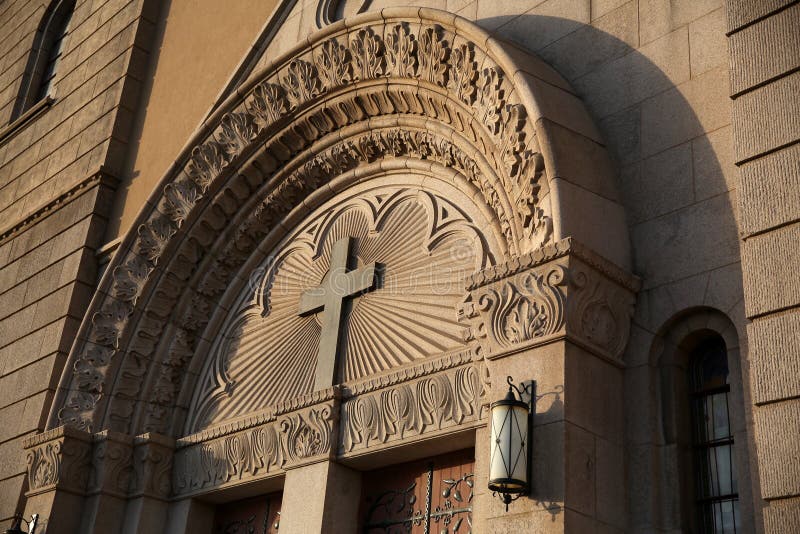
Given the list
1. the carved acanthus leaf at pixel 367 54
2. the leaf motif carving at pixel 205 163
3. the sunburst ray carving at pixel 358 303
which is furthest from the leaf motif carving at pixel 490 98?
the leaf motif carving at pixel 205 163

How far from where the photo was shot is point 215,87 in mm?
11125

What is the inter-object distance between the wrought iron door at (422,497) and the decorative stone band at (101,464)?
254 cm

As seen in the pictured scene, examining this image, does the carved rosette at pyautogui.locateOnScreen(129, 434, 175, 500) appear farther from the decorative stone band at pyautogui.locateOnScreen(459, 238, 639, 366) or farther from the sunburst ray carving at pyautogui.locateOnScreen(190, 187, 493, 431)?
the decorative stone band at pyautogui.locateOnScreen(459, 238, 639, 366)

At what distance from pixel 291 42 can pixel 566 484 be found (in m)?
6.20

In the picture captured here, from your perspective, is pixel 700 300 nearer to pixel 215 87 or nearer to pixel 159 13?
pixel 215 87

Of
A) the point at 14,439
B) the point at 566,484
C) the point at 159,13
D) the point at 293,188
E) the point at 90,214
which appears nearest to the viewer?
the point at 566,484

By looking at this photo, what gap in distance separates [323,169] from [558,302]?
4.12 meters

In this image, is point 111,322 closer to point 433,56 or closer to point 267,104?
point 267,104

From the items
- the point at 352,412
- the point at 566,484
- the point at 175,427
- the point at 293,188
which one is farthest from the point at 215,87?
the point at 566,484

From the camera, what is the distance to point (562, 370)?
574 centimetres

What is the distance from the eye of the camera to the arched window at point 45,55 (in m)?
15.0

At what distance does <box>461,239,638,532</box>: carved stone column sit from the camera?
5.52 metres

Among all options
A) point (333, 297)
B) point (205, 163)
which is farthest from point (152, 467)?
point (205, 163)

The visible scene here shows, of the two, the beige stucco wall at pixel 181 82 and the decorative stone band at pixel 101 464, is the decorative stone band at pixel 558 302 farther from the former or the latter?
the beige stucco wall at pixel 181 82
